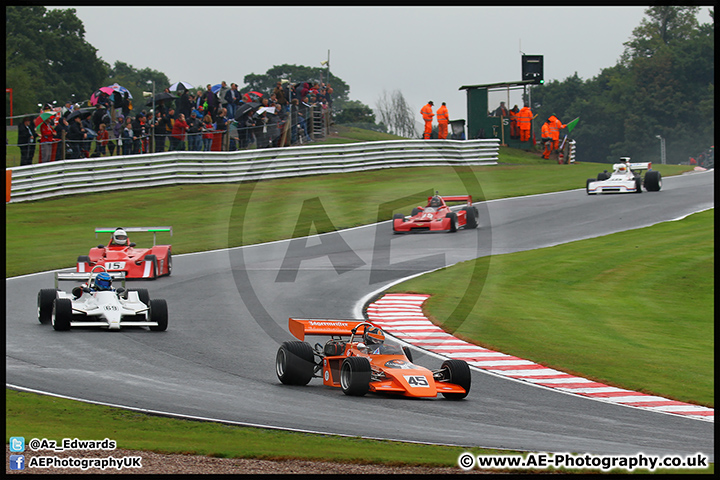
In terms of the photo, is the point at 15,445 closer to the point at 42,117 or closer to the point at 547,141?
the point at 42,117

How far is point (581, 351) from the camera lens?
14523 millimetres

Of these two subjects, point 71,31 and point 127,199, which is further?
point 71,31

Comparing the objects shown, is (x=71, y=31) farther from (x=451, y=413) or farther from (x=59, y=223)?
(x=451, y=413)

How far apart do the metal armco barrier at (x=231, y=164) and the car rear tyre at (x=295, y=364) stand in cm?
2271

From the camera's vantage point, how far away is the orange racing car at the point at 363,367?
1127cm

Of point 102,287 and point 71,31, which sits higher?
point 71,31

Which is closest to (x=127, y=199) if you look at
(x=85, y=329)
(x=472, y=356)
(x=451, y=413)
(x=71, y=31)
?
(x=85, y=329)

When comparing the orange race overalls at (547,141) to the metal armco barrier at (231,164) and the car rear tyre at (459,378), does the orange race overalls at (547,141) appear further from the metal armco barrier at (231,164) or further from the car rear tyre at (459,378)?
the car rear tyre at (459,378)

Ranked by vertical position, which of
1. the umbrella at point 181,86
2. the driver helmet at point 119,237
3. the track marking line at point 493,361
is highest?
the umbrella at point 181,86

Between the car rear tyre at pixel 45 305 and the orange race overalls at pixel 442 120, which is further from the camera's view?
the orange race overalls at pixel 442 120

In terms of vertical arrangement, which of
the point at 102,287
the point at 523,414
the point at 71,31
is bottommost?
the point at 523,414

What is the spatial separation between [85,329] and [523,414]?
842cm

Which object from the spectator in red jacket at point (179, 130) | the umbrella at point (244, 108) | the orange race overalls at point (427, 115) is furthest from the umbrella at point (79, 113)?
the orange race overalls at point (427, 115)

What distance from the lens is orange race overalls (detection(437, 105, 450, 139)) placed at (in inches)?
1679
